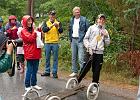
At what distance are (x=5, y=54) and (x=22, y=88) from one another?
18.6 feet

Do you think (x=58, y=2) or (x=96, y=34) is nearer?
Result: (x=96, y=34)

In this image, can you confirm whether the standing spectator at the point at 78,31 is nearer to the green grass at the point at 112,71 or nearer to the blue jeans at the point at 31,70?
the green grass at the point at 112,71

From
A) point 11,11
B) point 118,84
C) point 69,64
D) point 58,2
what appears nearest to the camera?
point 118,84

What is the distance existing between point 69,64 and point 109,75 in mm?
2487

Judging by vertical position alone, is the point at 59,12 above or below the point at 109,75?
above

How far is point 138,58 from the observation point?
39.1 feet

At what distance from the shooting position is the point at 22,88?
1077 centimetres

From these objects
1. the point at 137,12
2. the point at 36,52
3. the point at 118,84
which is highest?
the point at 137,12

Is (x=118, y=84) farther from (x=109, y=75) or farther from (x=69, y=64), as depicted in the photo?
(x=69, y=64)

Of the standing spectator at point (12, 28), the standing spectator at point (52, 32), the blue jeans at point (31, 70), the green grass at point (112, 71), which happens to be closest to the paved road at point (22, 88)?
the blue jeans at point (31, 70)

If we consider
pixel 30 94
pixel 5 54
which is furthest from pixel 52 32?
pixel 5 54

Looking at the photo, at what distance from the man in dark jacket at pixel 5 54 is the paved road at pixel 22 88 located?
14.8 feet

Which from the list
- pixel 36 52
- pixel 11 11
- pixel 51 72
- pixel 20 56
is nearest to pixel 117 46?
pixel 51 72

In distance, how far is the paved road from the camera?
383 inches
